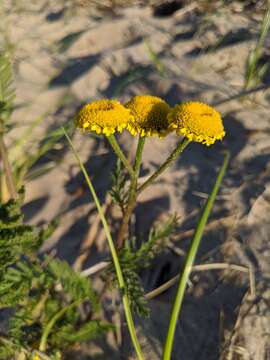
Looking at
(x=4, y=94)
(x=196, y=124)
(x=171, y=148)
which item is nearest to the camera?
(x=196, y=124)

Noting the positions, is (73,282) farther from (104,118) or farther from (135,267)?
(104,118)

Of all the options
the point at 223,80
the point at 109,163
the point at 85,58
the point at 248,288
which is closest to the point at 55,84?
the point at 85,58

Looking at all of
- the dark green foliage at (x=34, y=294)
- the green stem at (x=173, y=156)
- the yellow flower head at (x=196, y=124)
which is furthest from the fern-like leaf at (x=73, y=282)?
the yellow flower head at (x=196, y=124)

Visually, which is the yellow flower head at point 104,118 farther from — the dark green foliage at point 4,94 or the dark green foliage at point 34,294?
the dark green foliage at point 4,94

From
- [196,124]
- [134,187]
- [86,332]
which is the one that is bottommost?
[86,332]

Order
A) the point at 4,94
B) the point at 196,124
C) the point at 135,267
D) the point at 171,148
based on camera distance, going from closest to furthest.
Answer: the point at 196,124, the point at 135,267, the point at 4,94, the point at 171,148

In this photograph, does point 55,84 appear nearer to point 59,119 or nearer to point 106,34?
point 59,119

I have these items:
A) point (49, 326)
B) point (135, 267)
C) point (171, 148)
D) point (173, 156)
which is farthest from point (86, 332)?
point (171, 148)
